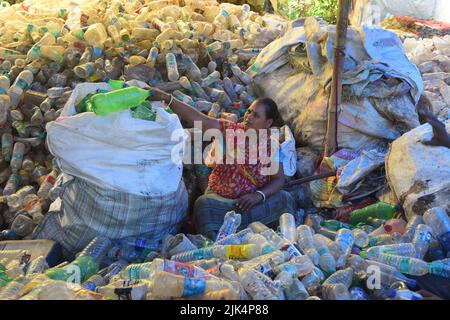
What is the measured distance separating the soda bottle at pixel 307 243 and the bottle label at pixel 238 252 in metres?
0.34

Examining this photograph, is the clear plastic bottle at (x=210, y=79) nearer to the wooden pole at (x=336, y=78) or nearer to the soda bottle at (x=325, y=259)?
the wooden pole at (x=336, y=78)

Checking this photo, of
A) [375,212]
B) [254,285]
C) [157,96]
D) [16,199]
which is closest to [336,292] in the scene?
[254,285]

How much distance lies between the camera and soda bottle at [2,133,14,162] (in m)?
4.23

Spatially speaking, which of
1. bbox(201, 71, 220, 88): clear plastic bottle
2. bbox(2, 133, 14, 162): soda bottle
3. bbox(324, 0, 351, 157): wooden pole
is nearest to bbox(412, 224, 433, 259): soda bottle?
bbox(324, 0, 351, 157): wooden pole

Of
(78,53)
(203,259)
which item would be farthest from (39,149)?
(203,259)

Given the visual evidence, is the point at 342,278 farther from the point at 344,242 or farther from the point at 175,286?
the point at 175,286

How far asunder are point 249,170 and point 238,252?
→ 97 cm

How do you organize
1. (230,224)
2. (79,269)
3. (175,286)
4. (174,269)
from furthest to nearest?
(230,224), (79,269), (174,269), (175,286)

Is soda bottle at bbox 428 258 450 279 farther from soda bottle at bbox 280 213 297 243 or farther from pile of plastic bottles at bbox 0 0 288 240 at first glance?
pile of plastic bottles at bbox 0 0 288 240

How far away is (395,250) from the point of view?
3.13 m

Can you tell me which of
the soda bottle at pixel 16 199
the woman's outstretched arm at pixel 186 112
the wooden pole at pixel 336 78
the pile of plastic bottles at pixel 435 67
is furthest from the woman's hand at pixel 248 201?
the pile of plastic bottles at pixel 435 67

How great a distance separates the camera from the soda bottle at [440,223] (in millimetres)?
3225

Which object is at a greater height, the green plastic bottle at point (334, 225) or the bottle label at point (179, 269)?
the bottle label at point (179, 269)

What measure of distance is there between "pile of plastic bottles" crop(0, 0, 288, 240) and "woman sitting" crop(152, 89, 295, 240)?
0.64 m
